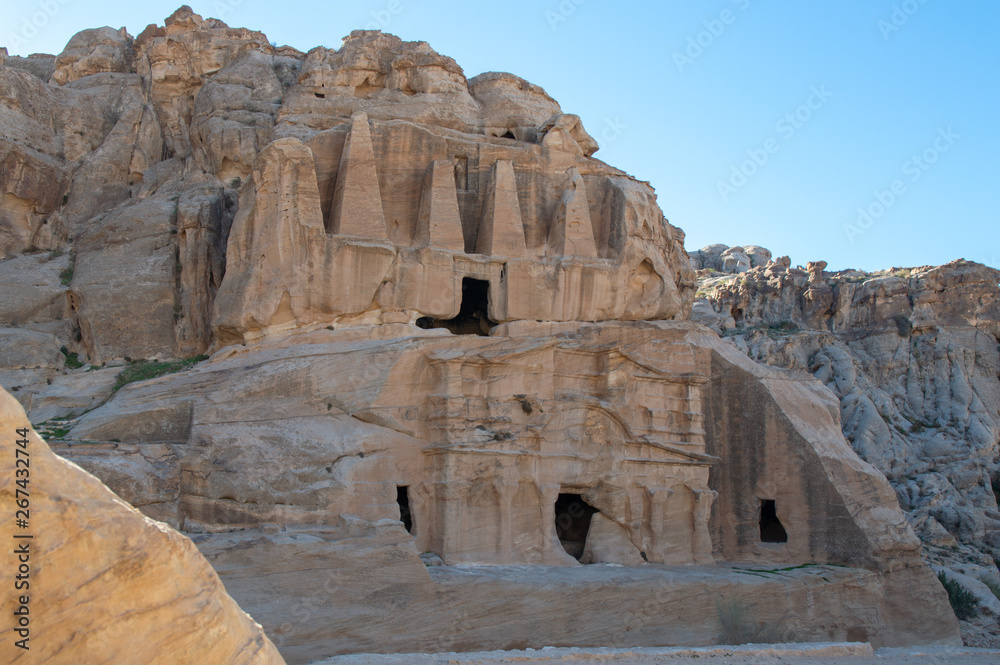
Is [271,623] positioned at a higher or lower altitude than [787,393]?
lower

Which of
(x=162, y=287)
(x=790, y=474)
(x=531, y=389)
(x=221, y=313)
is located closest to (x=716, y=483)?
(x=790, y=474)

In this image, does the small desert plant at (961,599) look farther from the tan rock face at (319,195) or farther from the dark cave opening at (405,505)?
the dark cave opening at (405,505)

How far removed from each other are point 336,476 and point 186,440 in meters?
3.72

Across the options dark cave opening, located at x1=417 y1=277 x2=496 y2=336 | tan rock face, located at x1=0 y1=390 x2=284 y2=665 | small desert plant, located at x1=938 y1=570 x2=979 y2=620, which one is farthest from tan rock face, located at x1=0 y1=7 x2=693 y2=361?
tan rock face, located at x1=0 y1=390 x2=284 y2=665

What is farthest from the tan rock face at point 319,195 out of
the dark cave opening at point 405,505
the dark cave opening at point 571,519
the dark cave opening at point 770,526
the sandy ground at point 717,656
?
the sandy ground at point 717,656

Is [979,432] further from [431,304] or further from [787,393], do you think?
[431,304]

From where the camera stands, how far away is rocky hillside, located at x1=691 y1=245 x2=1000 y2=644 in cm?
4056

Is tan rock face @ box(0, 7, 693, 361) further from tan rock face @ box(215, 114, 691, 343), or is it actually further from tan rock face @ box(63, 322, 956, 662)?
tan rock face @ box(63, 322, 956, 662)

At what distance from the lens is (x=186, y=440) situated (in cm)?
2205

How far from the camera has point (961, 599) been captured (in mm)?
30219

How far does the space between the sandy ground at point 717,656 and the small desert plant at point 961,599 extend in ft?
17.2

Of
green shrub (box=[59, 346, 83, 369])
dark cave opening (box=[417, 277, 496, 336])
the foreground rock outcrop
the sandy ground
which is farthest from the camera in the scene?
dark cave opening (box=[417, 277, 496, 336])

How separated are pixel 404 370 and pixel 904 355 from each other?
3219 centimetres

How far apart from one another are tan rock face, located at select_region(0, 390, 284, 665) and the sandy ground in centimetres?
953
